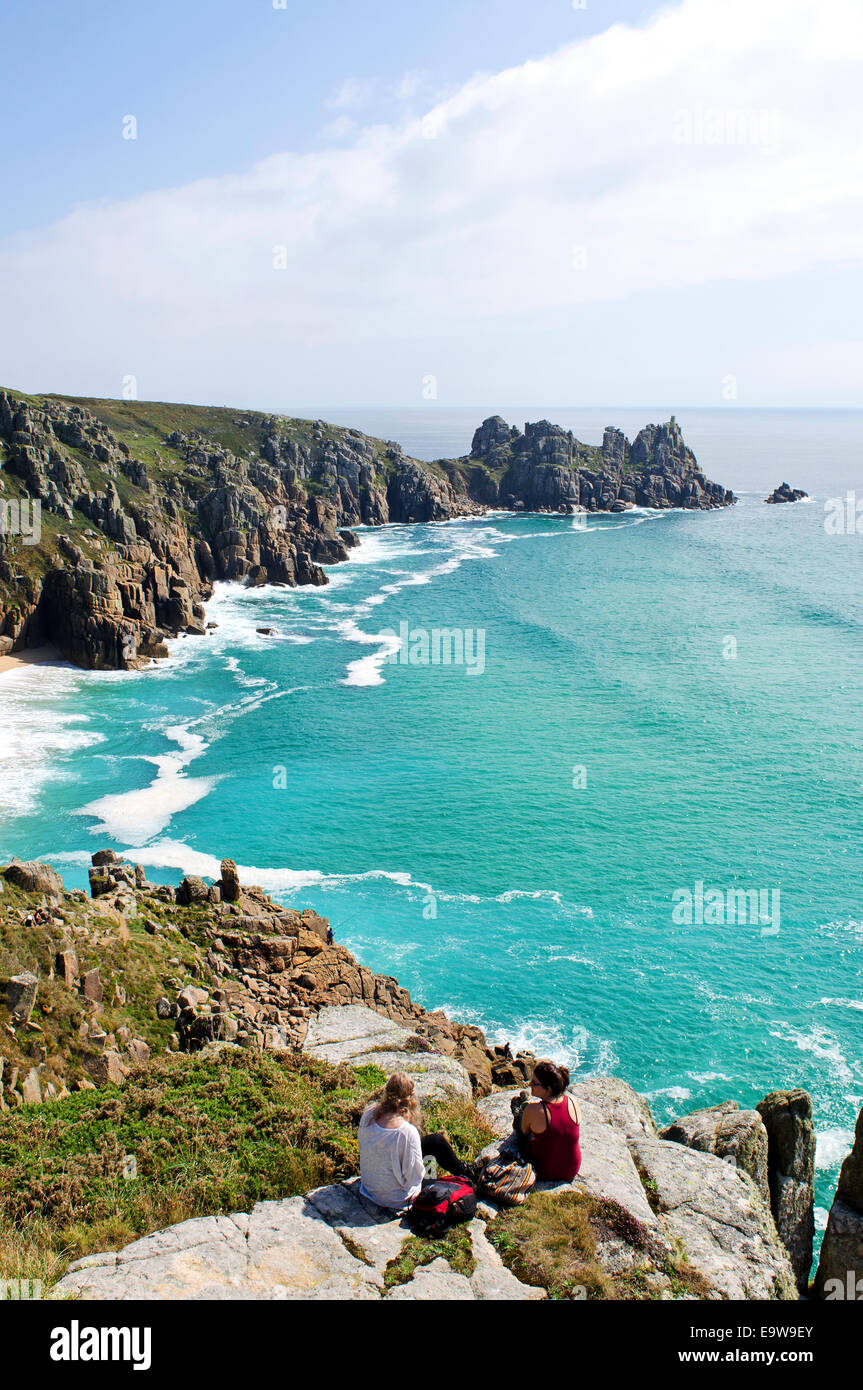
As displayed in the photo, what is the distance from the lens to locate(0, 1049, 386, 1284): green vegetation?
1283 cm

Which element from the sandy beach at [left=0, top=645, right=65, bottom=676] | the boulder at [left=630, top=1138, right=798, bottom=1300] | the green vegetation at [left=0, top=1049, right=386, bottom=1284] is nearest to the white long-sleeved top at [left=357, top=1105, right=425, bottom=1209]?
the green vegetation at [left=0, top=1049, right=386, bottom=1284]

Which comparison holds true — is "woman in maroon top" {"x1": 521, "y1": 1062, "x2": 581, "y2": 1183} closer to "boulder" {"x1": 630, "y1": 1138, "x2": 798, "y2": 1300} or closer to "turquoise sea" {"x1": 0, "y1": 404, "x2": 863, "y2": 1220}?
"boulder" {"x1": 630, "y1": 1138, "x2": 798, "y2": 1300}

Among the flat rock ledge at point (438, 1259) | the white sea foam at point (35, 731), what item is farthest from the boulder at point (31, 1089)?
the white sea foam at point (35, 731)

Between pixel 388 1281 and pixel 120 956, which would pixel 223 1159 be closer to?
pixel 388 1281

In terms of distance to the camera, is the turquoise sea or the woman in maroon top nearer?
the woman in maroon top

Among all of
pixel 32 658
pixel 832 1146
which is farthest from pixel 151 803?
pixel 832 1146

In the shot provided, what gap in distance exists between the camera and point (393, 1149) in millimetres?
12109

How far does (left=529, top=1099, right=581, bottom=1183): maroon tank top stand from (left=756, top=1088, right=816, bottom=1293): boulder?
833 cm

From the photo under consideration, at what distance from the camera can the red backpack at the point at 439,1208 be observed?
468 inches

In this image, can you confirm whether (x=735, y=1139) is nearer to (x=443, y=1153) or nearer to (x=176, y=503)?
(x=443, y=1153)

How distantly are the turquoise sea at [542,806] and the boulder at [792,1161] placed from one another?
10507 millimetres

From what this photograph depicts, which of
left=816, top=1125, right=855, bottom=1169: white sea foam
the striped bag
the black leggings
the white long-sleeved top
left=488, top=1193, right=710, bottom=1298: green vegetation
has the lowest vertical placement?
left=816, top=1125, right=855, bottom=1169: white sea foam
